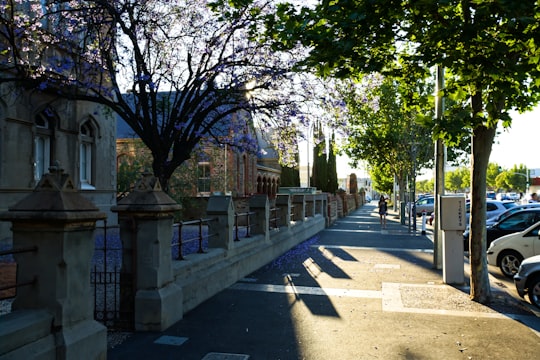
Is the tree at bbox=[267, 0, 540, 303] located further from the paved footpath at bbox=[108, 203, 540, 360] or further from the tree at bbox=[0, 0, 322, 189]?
the tree at bbox=[0, 0, 322, 189]

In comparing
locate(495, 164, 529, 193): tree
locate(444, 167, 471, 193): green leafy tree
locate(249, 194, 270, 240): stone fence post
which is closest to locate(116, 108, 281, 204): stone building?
locate(249, 194, 270, 240): stone fence post

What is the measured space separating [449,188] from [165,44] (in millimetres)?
131640

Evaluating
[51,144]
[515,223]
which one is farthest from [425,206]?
[51,144]

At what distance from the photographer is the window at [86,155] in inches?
766

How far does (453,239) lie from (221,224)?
4.96 meters

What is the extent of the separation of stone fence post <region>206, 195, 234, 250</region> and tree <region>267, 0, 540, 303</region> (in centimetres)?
339

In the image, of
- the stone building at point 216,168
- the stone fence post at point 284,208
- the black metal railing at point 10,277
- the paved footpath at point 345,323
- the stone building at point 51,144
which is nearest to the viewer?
the black metal railing at point 10,277

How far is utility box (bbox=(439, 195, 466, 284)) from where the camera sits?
390 inches

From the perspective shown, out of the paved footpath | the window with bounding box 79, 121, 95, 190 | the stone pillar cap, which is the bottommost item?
the paved footpath

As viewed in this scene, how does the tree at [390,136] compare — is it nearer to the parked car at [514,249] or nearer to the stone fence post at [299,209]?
the stone fence post at [299,209]

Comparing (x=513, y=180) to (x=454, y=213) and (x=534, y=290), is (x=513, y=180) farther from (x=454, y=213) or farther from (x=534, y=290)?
(x=534, y=290)

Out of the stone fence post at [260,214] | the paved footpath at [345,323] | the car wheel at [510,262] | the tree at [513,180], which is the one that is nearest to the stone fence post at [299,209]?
the stone fence post at [260,214]

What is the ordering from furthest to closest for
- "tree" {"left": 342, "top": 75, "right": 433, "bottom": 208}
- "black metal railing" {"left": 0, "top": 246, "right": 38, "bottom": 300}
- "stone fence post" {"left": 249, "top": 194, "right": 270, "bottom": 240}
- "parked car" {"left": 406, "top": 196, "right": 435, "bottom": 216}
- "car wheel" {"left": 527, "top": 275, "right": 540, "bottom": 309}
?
"parked car" {"left": 406, "top": 196, "right": 435, "bottom": 216} → "tree" {"left": 342, "top": 75, "right": 433, "bottom": 208} → "stone fence post" {"left": 249, "top": 194, "right": 270, "bottom": 240} → "car wheel" {"left": 527, "top": 275, "right": 540, "bottom": 309} → "black metal railing" {"left": 0, "top": 246, "right": 38, "bottom": 300}

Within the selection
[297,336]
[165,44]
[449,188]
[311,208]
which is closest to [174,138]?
[165,44]
